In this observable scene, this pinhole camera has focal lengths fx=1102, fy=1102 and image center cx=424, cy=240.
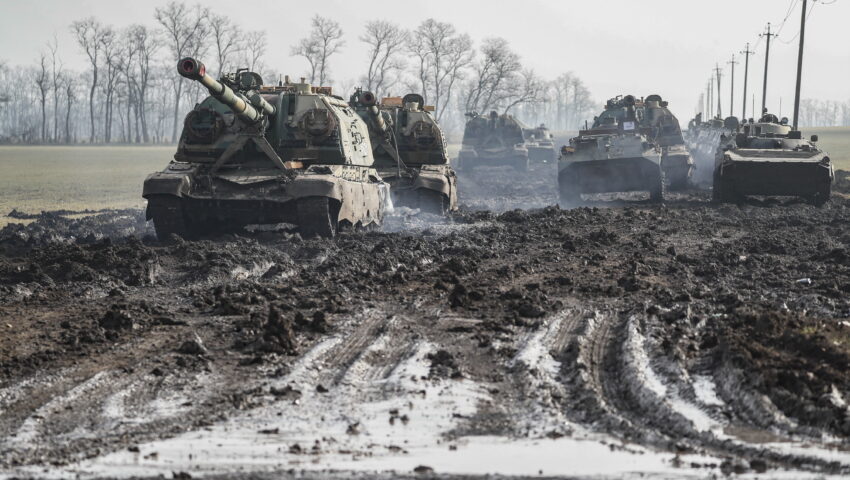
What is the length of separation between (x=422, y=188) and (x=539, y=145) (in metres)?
28.4

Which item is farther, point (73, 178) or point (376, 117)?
point (73, 178)

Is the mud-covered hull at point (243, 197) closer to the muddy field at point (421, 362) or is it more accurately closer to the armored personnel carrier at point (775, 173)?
the muddy field at point (421, 362)

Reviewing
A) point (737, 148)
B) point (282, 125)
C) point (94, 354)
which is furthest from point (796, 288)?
point (737, 148)

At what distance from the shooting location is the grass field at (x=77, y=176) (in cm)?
2919

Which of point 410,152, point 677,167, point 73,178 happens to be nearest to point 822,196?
point 677,167

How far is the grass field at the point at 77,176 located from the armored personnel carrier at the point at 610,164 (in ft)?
36.8

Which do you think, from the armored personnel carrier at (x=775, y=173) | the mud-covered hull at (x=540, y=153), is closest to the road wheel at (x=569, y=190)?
the armored personnel carrier at (x=775, y=173)

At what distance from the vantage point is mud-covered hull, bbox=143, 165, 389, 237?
15633 mm

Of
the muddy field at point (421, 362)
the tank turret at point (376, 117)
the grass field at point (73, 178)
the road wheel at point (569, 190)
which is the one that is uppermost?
the tank turret at point (376, 117)

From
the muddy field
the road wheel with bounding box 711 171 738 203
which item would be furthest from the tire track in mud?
the road wheel with bounding box 711 171 738 203

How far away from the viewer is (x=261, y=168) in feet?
54.5

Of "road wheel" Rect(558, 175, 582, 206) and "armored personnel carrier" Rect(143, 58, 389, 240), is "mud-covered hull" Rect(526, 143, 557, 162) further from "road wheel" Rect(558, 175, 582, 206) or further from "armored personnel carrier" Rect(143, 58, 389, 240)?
"armored personnel carrier" Rect(143, 58, 389, 240)

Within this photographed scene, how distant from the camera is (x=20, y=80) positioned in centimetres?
15575

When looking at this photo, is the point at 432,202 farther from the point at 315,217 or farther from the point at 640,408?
the point at 640,408
